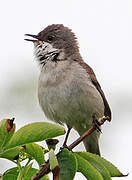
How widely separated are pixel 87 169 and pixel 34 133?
1.37 feet

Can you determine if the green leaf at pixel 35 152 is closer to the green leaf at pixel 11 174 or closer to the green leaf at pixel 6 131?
the green leaf at pixel 11 174

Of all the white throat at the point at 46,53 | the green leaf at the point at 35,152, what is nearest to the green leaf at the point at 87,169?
the green leaf at the point at 35,152

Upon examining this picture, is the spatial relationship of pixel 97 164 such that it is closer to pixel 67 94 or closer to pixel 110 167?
pixel 110 167

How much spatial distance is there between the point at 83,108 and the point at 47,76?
68cm

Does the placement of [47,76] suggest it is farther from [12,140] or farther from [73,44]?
[12,140]

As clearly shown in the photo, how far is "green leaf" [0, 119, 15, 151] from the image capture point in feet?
6.59

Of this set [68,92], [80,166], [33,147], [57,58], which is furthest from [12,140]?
[57,58]

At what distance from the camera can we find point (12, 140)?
80.0 inches

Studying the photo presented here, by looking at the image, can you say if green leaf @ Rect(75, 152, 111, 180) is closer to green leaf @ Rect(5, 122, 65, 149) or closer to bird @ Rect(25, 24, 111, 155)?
green leaf @ Rect(5, 122, 65, 149)

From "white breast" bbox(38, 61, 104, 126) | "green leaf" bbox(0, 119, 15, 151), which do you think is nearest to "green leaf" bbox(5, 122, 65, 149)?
"green leaf" bbox(0, 119, 15, 151)

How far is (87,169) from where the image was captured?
7.20 ft

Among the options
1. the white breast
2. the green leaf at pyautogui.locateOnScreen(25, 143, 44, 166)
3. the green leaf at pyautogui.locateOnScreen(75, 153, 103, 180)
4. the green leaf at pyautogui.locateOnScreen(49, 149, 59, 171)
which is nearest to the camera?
the green leaf at pyautogui.locateOnScreen(49, 149, 59, 171)

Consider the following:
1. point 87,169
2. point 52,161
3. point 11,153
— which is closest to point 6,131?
point 11,153

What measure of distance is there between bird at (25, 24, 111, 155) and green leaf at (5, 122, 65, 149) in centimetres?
280
